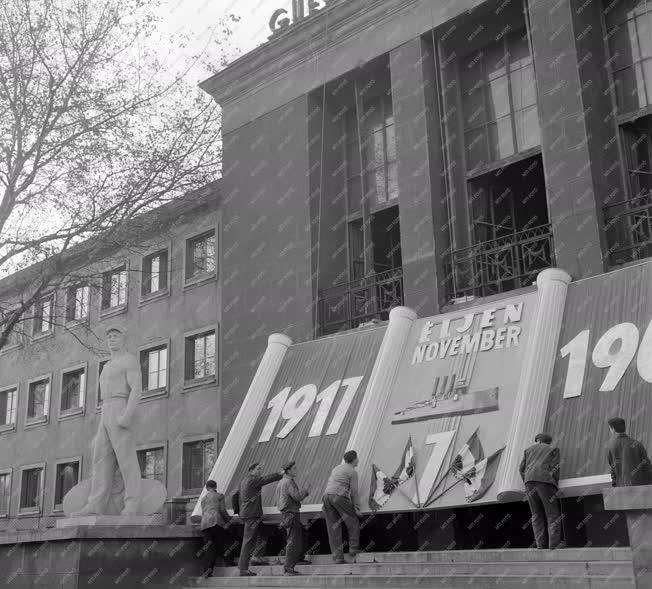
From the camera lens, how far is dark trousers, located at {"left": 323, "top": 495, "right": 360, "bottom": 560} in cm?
1306

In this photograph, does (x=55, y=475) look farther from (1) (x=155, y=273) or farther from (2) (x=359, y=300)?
(2) (x=359, y=300)

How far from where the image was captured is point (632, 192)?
51.8ft

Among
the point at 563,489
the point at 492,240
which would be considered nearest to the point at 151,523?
the point at 563,489

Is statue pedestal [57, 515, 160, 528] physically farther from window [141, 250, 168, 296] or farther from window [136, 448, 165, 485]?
window [141, 250, 168, 296]

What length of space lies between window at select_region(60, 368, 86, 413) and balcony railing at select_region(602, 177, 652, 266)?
20.1 meters

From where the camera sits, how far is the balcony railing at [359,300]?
18562 mm

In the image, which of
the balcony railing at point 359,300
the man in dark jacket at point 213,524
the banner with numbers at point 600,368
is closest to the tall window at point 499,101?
the balcony railing at point 359,300

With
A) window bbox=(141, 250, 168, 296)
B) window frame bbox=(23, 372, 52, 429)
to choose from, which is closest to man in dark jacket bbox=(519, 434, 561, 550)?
window bbox=(141, 250, 168, 296)

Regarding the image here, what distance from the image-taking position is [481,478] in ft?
43.2

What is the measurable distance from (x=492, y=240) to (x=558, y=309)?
8.96 ft

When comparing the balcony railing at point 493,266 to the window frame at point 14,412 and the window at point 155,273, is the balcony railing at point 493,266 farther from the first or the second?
the window frame at point 14,412

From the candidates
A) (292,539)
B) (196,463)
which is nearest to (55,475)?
(196,463)

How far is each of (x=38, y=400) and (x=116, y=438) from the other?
64.6ft

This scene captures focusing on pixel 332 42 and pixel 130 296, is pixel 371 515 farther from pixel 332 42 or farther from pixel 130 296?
pixel 130 296
